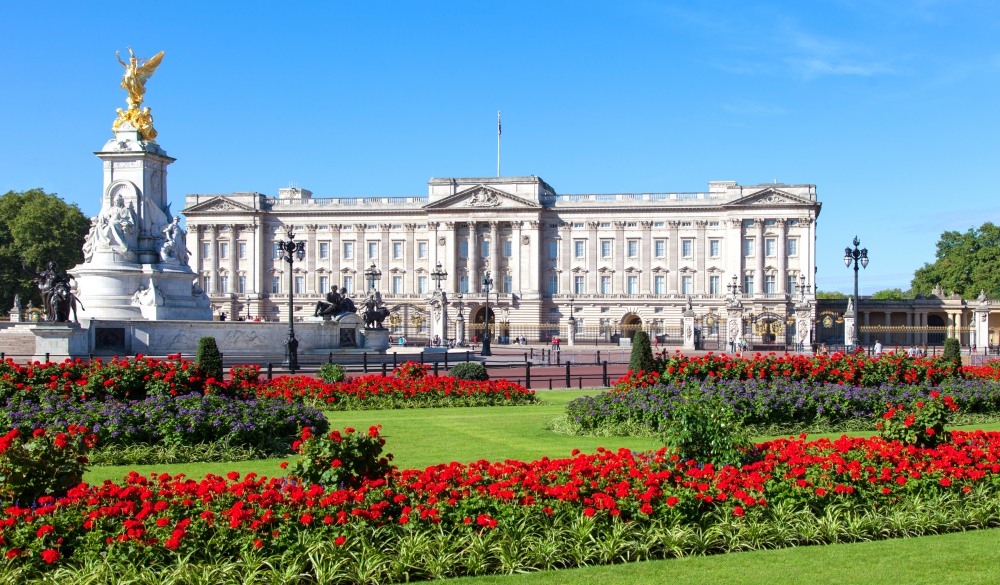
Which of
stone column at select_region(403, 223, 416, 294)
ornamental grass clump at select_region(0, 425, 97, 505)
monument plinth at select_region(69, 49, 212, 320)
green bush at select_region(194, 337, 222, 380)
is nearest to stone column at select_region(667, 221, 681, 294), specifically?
stone column at select_region(403, 223, 416, 294)

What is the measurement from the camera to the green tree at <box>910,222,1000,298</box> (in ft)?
301

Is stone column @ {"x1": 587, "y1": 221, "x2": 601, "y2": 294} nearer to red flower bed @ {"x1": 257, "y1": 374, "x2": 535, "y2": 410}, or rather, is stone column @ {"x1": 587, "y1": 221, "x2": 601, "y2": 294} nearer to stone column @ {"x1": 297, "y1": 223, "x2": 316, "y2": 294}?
stone column @ {"x1": 297, "y1": 223, "x2": 316, "y2": 294}

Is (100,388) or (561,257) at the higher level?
(561,257)

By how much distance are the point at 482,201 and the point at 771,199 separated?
2645 cm

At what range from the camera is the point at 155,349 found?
33.7 meters

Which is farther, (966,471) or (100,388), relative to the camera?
(100,388)

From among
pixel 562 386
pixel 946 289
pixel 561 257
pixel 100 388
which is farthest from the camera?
pixel 946 289

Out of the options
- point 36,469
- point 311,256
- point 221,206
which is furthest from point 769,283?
point 36,469

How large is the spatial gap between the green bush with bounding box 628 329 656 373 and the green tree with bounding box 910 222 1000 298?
79597 millimetres

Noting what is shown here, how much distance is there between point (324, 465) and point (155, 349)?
88.4ft

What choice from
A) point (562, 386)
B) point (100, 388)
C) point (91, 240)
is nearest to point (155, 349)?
point (91, 240)

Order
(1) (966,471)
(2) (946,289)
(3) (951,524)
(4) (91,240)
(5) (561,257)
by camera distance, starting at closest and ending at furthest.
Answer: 1. (3) (951,524)
2. (1) (966,471)
3. (4) (91,240)
4. (5) (561,257)
5. (2) (946,289)

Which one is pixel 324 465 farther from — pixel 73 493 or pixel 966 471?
pixel 966 471

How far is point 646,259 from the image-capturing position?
8744 cm
